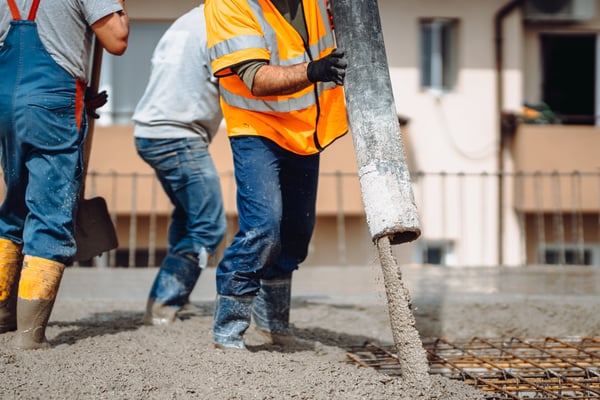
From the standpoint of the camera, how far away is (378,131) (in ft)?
10.8

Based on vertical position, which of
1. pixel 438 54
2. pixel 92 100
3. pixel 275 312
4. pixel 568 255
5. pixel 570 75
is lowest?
pixel 568 255

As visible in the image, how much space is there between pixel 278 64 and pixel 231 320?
3.86 ft

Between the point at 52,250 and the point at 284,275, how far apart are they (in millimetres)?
1143

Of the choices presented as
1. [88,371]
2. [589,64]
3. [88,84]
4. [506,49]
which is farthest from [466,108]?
[88,371]

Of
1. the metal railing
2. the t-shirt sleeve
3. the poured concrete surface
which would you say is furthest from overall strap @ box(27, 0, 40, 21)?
the metal railing

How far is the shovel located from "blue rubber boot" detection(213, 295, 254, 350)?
90cm

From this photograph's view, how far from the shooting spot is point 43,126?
371 centimetres

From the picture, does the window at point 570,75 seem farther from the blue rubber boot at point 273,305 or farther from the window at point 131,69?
the blue rubber boot at point 273,305

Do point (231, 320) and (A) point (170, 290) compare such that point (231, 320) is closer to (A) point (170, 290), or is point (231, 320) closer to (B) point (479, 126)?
(A) point (170, 290)

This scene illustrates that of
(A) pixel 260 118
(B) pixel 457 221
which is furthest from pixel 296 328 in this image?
(B) pixel 457 221

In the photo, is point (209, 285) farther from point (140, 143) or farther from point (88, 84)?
point (88, 84)

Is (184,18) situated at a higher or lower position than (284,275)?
higher

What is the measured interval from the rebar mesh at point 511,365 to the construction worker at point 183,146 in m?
1.09

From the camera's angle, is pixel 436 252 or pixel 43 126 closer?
pixel 43 126
